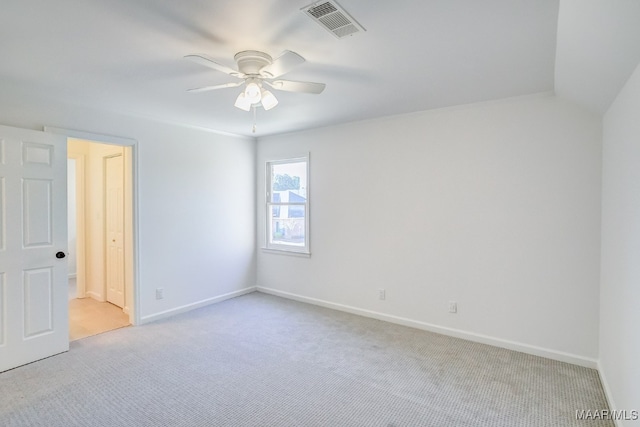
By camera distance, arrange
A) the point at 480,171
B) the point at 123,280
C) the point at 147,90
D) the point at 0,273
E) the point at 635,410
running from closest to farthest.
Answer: the point at 635,410 < the point at 0,273 < the point at 147,90 < the point at 480,171 < the point at 123,280

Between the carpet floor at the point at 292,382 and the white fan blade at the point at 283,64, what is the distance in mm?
2315

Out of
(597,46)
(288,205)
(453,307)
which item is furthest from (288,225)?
(597,46)

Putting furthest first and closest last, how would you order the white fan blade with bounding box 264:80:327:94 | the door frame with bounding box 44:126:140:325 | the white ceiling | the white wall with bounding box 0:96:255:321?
the door frame with bounding box 44:126:140:325
the white wall with bounding box 0:96:255:321
the white fan blade with bounding box 264:80:327:94
the white ceiling

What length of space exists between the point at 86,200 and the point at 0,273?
8.17 feet

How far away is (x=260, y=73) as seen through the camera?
2.37 metres

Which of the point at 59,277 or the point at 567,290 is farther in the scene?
the point at 59,277

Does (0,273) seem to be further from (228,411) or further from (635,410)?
(635,410)

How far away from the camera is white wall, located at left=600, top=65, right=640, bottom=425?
5.99 feet

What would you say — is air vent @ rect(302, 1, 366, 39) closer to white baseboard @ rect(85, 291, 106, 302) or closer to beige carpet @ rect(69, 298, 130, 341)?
beige carpet @ rect(69, 298, 130, 341)

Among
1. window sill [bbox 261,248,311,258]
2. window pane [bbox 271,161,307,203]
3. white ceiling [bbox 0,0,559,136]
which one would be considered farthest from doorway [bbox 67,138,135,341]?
window pane [bbox 271,161,307,203]

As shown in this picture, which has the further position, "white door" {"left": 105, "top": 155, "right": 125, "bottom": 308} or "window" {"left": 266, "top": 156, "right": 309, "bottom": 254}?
"window" {"left": 266, "top": 156, "right": 309, "bottom": 254}

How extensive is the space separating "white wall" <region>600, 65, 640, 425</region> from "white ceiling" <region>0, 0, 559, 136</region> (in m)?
0.63

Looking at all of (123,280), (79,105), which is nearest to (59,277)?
(123,280)

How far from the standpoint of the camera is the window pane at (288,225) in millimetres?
4949
